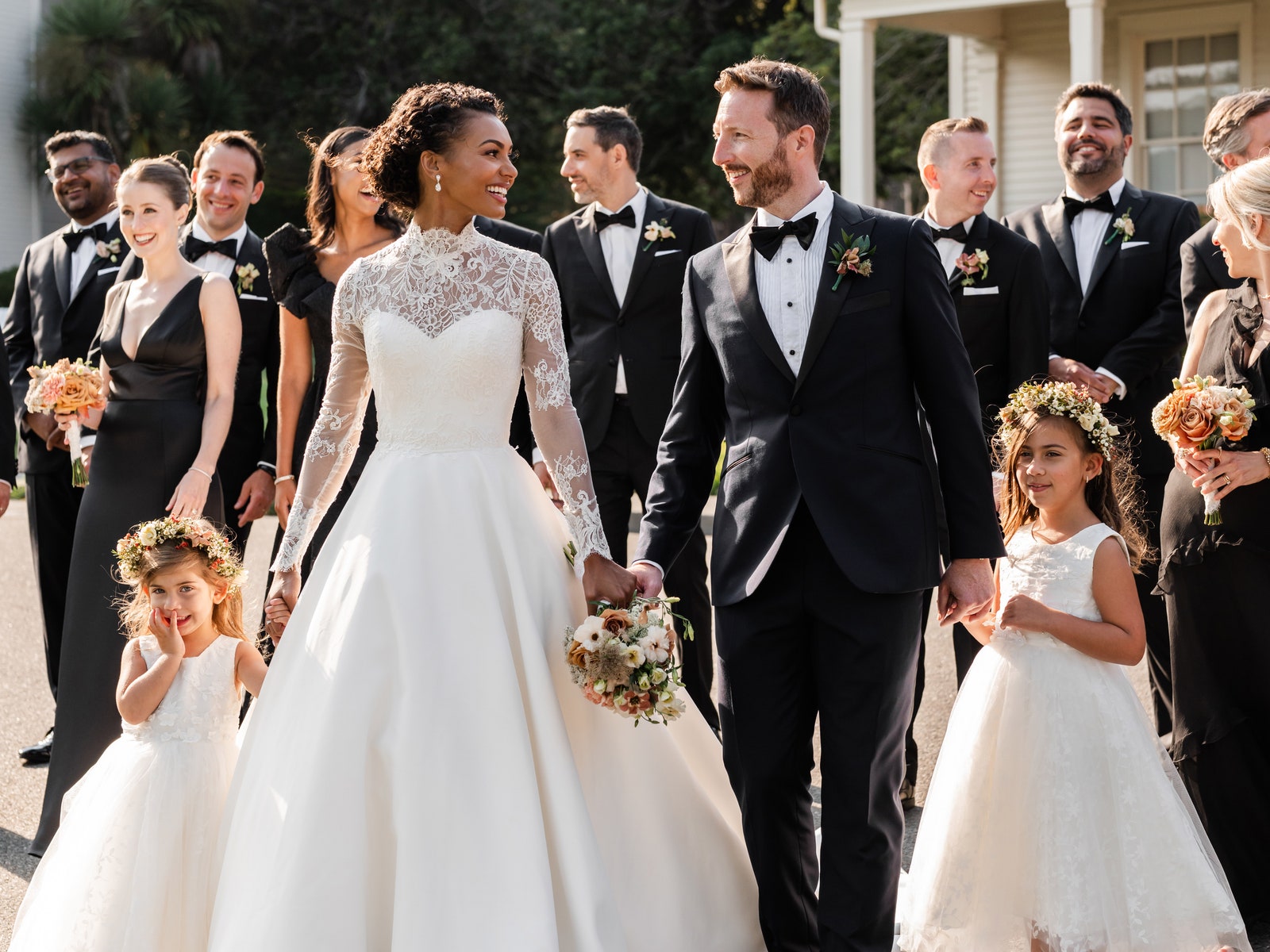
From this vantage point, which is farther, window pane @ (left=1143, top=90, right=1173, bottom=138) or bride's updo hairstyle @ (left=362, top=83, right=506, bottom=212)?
window pane @ (left=1143, top=90, right=1173, bottom=138)

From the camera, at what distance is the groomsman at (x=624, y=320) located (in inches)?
264

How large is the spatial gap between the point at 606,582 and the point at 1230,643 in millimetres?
1967

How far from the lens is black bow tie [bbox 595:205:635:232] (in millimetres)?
6969

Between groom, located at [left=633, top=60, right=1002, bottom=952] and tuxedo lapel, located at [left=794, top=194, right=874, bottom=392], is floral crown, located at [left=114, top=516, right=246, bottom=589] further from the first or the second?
tuxedo lapel, located at [left=794, top=194, right=874, bottom=392]

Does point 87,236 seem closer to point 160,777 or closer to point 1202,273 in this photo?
point 160,777

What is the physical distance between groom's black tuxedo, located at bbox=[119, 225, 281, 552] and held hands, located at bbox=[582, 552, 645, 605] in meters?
3.00

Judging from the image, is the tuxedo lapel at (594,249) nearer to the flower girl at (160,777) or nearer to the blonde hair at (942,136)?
the blonde hair at (942,136)

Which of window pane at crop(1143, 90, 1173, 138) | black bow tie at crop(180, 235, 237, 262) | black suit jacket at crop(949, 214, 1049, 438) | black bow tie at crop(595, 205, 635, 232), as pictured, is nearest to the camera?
black suit jacket at crop(949, 214, 1049, 438)

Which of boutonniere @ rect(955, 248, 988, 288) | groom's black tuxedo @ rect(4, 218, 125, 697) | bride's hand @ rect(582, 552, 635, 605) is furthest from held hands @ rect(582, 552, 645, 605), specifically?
groom's black tuxedo @ rect(4, 218, 125, 697)

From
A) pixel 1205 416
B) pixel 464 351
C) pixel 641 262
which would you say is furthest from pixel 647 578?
pixel 641 262

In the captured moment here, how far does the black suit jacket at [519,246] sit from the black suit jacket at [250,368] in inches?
39.7

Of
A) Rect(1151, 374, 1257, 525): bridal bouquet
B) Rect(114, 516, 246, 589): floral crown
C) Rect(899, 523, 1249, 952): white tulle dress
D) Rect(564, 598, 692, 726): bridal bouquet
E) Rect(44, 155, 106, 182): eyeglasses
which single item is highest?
Rect(44, 155, 106, 182): eyeglasses

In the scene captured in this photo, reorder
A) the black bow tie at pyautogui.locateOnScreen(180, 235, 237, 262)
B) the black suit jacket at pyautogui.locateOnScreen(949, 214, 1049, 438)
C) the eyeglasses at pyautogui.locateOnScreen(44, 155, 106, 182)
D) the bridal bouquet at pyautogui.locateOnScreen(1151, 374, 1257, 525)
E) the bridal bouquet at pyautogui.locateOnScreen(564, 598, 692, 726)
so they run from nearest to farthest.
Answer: the bridal bouquet at pyautogui.locateOnScreen(564, 598, 692, 726)
the bridal bouquet at pyautogui.locateOnScreen(1151, 374, 1257, 525)
the black suit jacket at pyautogui.locateOnScreen(949, 214, 1049, 438)
the black bow tie at pyautogui.locateOnScreen(180, 235, 237, 262)
the eyeglasses at pyautogui.locateOnScreen(44, 155, 106, 182)

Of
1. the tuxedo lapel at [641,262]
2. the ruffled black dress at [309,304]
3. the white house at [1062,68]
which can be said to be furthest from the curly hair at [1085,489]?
the white house at [1062,68]
